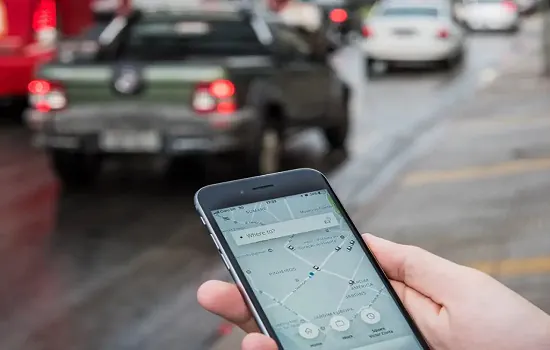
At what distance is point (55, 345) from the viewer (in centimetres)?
530

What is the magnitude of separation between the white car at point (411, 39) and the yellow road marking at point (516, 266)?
47.1ft

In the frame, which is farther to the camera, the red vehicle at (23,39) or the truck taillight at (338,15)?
the truck taillight at (338,15)

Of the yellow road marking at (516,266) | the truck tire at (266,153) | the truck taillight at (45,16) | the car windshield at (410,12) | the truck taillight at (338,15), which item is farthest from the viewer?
the truck taillight at (338,15)

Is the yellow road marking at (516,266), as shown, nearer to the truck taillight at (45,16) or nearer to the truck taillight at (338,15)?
the truck taillight at (45,16)

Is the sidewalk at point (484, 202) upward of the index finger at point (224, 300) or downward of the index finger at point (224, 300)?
downward

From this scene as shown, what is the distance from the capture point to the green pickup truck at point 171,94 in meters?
8.38

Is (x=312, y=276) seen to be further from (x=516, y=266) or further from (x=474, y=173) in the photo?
(x=474, y=173)

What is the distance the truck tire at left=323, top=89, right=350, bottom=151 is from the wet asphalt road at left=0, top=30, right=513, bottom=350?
16 centimetres

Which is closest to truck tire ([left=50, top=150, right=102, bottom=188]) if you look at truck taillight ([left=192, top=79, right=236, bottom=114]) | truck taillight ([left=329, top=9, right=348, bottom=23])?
truck taillight ([left=192, top=79, right=236, bottom=114])

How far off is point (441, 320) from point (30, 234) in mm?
5437

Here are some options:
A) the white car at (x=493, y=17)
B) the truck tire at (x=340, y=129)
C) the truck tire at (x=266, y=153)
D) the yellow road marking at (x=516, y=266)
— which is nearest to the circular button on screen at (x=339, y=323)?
the yellow road marking at (x=516, y=266)

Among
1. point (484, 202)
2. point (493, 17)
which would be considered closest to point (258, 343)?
point (484, 202)

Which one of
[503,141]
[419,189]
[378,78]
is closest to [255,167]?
[419,189]

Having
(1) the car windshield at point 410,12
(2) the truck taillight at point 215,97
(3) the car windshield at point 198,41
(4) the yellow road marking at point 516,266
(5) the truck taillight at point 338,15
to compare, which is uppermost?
(3) the car windshield at point 198,41
